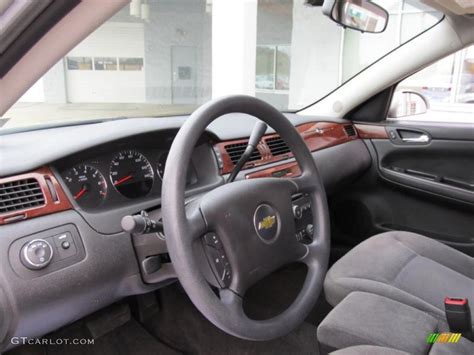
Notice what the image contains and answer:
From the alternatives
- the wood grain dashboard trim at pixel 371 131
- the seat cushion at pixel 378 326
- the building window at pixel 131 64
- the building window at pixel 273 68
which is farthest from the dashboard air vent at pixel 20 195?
the building window at pixel 273 68

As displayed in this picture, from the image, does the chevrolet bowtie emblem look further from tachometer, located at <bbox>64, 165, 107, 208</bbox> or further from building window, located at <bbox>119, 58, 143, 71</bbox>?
building window, located at <bbox>119, 58, 143, 71</bbox>

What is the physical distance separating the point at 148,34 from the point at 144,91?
1.21ft

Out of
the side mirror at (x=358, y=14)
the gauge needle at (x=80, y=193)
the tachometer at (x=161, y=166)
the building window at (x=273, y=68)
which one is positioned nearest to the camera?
the gauge needle at (x=80, y=193)

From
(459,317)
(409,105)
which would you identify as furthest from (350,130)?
(459,317)

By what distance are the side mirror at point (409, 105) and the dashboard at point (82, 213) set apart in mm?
1383

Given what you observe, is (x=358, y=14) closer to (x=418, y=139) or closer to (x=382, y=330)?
(x=418, y=139)

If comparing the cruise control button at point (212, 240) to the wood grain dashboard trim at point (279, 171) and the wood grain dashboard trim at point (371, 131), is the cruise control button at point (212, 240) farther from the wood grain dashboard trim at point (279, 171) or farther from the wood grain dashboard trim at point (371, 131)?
the wood grain dashboard trim at point (371, 131)

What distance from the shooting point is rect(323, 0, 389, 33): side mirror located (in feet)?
6.22

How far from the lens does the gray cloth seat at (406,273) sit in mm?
1587

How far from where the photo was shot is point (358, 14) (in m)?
2.03

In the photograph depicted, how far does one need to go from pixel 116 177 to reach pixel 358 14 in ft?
3.91

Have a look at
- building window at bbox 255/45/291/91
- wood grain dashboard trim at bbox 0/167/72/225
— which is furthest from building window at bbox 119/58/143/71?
building window at bbox 255/45/291/91

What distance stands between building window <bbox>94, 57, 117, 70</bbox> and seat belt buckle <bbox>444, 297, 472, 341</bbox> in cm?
191

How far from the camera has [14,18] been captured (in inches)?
34.5
